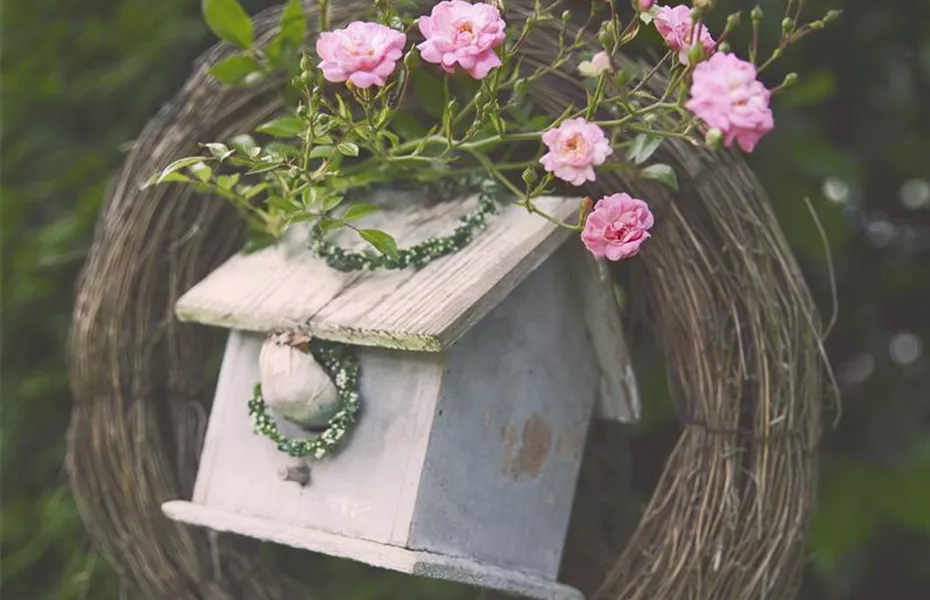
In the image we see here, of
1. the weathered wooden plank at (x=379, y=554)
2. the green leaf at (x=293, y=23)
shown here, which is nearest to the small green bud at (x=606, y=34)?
the green leaf at (x=293, y=23)

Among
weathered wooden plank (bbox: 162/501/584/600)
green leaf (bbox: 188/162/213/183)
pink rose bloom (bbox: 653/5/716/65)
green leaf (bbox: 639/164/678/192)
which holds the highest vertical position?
pink rose bloom (bbox: 653/5/716/65)

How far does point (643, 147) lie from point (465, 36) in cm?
23

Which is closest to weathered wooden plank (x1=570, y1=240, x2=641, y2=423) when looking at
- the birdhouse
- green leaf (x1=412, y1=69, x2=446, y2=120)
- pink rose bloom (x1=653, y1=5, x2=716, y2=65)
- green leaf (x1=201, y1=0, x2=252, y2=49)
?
the birdhouse

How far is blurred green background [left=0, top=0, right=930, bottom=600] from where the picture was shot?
1.63m

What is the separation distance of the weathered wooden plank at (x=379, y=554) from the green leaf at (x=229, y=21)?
512mm

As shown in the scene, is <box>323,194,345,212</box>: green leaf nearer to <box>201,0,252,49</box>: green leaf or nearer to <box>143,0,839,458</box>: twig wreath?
Result: <box>143,0,839,458</box>: twig wreath

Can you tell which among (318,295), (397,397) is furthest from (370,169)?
(397,397)

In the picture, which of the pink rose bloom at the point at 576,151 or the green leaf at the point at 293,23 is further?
the green leaf at the point at 293,23

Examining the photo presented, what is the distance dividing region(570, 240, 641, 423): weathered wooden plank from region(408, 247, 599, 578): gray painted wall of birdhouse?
0.04 feet

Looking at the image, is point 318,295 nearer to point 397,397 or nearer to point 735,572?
point 397,397

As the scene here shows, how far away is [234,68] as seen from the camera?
1343 mm

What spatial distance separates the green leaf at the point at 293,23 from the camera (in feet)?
4.34

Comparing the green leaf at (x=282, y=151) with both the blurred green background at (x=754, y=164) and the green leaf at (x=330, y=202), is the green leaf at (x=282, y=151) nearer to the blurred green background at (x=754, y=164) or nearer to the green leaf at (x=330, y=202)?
the green leaf at (x=330, y=202)

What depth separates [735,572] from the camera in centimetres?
129
